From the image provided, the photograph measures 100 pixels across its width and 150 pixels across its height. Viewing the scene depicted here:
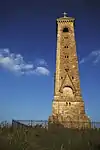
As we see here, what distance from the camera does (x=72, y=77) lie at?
42.1 meters

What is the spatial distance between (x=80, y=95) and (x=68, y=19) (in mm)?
16146

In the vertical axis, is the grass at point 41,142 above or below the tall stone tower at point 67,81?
below

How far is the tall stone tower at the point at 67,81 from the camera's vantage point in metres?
39.2

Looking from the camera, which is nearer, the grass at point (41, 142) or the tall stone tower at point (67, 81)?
the grass at point (41, 142)

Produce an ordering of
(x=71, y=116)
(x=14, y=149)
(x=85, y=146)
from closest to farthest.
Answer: (x=14, y=149) → (x=85, y=146) → (x=71, y=116)

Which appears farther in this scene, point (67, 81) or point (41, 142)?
point (67, 81)

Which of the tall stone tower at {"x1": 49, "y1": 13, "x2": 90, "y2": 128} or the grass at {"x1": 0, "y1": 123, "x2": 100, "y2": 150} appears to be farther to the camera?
the tall stone tower at {"x1": 49, "y1": 13, "x2": 90, "y2": 128}

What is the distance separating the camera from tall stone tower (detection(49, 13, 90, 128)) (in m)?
39.2

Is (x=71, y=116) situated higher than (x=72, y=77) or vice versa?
(x=72, y=77)

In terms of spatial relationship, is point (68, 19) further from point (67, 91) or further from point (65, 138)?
point (65, 138)

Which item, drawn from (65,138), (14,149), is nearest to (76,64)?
(65,138)

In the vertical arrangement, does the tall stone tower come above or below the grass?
above

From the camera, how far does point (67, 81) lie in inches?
1641

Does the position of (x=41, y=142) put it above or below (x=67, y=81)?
below
